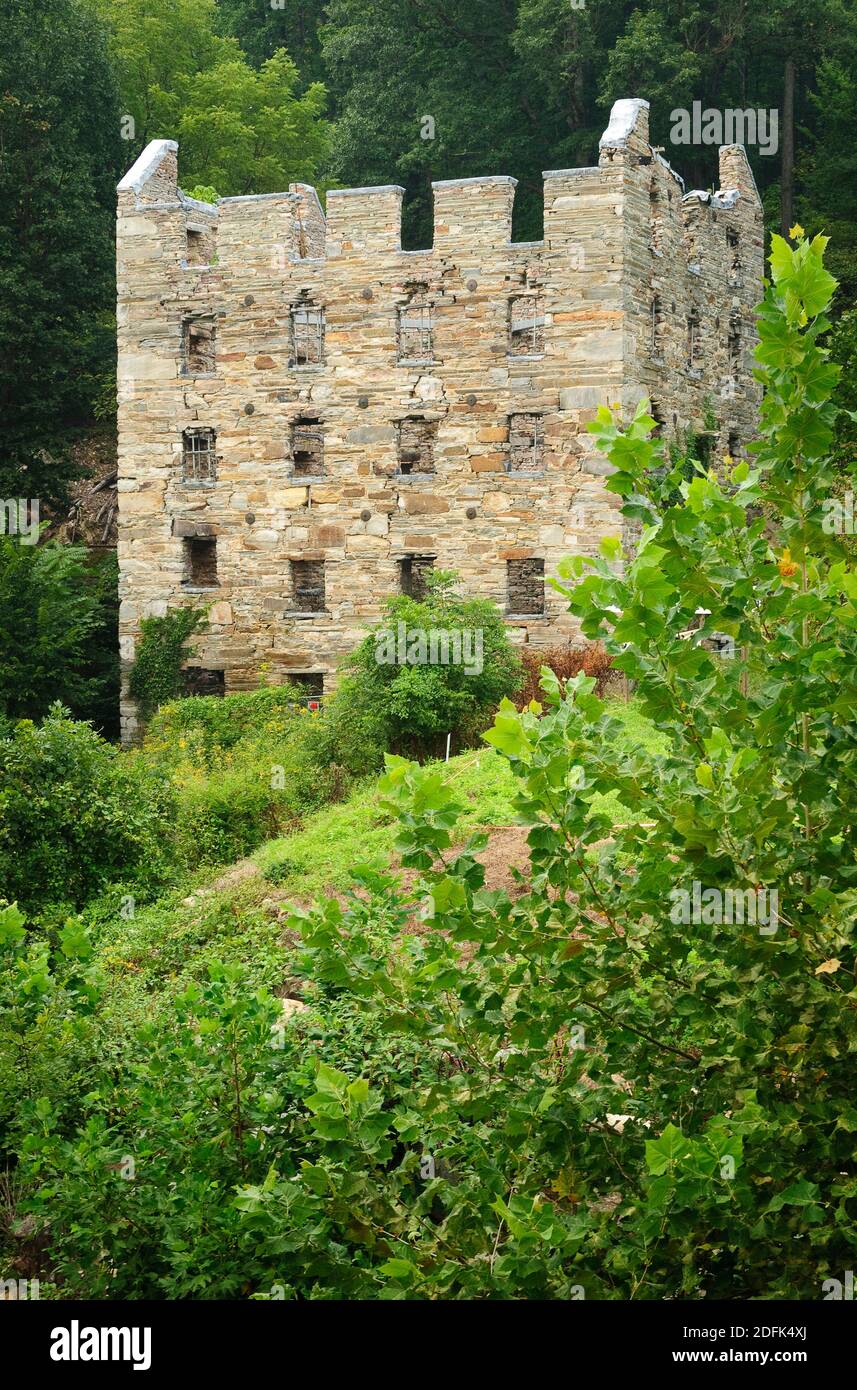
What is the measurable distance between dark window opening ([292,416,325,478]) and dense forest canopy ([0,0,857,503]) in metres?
6.67

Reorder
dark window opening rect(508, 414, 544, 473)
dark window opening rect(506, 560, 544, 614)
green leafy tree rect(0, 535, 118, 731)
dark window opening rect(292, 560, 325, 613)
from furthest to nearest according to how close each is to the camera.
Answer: dark window opening rect(292, 560, 325, 613) → dark window opening rect(506, 560, 544, 614) → dark window opening rect(508, 414, 544, 473) → green leafy tree rect(0, 535, 118, 731)

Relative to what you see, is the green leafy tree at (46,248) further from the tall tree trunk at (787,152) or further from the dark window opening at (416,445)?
the tall tree trunk at (787,152)

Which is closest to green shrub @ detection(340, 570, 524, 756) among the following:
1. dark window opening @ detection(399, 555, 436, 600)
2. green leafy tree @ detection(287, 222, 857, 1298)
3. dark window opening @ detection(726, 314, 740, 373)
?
dark window opening @ detection(399, 555, 436, 600)

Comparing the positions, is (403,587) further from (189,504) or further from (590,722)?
(590,722)

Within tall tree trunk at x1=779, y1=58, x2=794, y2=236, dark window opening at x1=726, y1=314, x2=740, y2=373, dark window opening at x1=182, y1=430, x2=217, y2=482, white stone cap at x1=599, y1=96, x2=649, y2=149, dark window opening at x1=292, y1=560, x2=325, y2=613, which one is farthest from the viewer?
tall tree trunk at x1=779, y1=58, x2=794, y2=236

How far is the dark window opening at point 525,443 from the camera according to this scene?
2222cm

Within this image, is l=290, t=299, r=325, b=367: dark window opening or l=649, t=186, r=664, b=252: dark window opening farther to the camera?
l=290, t=299, r=325, b=367: dark window opening

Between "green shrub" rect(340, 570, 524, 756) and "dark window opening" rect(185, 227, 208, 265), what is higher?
"dark window opening" rect(185, 227, 208, 265)

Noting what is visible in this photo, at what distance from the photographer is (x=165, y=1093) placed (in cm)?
712

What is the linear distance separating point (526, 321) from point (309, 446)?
4.00m

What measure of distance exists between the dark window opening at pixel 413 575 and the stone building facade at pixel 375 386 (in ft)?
0.13

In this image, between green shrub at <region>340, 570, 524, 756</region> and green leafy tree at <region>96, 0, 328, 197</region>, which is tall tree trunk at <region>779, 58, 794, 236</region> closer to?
green leafy tree at <region>96, 0, 328, 197</region>

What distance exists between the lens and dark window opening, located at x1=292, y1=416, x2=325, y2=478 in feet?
77.7

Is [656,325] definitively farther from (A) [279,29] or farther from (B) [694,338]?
(A) [279,29]
